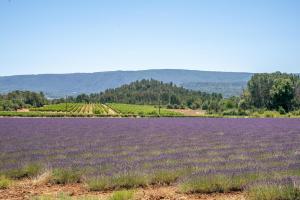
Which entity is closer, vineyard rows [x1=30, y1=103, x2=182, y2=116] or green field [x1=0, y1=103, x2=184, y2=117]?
green field [x1=0, y1=103, x2=184, y2=117]

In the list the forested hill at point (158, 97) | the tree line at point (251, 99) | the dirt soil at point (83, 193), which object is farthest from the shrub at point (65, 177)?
the forested hill at point (158, 97)

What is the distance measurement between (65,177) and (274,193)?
14.3 ft

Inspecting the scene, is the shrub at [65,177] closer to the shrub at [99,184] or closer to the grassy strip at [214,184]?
the shrub at [99,184]

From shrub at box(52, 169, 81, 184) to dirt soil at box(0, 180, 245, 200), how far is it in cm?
22

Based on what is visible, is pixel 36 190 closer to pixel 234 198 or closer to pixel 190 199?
pixel 190 199

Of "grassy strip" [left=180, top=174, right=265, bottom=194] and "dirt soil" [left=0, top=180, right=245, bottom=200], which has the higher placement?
"grassy strip" [left=180, top=174, right=265, bottom=194]

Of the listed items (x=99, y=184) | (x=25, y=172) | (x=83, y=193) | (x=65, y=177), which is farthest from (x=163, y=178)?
(x=25, y=172)

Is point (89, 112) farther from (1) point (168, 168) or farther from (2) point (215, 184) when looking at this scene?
(2) point (215, 184)

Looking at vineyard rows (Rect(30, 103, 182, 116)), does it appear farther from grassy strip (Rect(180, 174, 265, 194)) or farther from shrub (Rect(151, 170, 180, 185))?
grassy strip (Rect(180, 174, 265, 194))

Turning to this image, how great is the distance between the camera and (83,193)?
27.2 ft

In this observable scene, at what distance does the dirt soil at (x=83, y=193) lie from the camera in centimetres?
792

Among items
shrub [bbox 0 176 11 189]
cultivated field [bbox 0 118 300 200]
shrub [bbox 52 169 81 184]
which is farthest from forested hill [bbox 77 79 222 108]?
shrub [bbox 0 176 11 189]

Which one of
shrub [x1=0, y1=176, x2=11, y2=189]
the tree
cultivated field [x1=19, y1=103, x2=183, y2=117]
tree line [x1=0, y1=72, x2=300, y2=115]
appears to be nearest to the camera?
shrub [x1=0, y1=176, x2=11, y2=189]

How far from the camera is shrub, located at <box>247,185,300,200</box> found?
7055 mm
